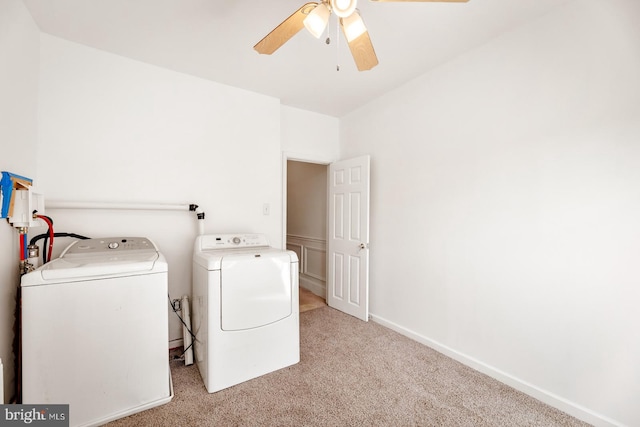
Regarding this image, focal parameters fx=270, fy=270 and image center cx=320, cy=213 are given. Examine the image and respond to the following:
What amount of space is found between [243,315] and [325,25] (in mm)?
1833

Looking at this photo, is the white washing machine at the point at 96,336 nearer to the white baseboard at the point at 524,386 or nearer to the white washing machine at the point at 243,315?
the white washing machine at the point at 243,315

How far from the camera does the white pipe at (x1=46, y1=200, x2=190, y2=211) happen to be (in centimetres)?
196

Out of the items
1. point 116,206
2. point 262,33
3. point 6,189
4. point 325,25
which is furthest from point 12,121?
point 325,25

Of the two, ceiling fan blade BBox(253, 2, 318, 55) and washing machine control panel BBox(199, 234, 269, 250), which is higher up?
ceiling fan blade BBox(253, 2, 318, 55)

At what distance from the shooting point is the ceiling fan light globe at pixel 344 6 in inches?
48.8

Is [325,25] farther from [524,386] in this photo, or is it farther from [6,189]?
[524,386]

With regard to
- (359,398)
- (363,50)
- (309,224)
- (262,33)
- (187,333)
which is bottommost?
(359,398)

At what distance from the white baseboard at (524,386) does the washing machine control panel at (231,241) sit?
168 cm

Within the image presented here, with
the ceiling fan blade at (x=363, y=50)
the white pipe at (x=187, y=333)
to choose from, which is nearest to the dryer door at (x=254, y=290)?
the white pipe at (x=187, y=333)

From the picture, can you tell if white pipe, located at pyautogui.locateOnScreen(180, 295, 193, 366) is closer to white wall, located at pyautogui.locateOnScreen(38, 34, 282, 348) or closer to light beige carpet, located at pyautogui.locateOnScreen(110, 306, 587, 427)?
light beige carpet, located at pyautogui.locateOnScreen(110, 306, 587, 427)

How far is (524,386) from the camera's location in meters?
1.81

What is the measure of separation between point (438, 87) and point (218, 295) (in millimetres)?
2458

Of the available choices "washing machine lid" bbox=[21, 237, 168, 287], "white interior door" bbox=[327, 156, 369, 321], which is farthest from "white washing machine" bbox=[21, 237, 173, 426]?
"white interior door" bbox=[327, 156, 369, 321]

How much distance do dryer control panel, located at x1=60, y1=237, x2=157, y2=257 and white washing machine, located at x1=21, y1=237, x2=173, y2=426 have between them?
117 millimetres
